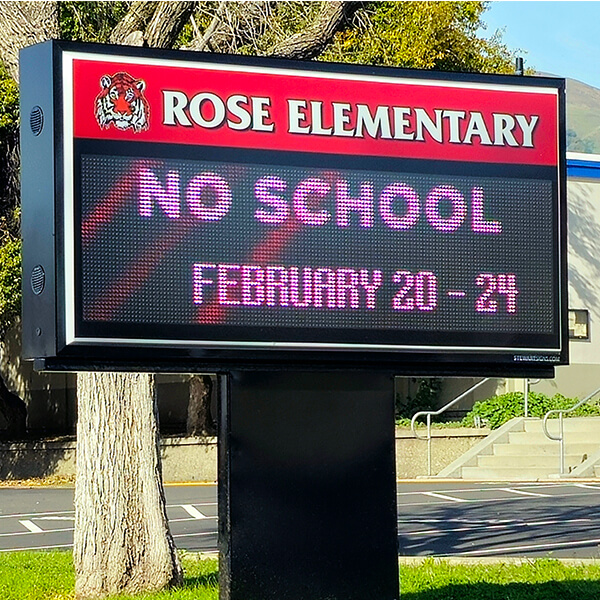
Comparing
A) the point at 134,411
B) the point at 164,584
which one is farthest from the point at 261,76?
the point at 164,584

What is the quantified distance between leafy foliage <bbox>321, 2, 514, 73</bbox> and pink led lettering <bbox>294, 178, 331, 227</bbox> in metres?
13.2

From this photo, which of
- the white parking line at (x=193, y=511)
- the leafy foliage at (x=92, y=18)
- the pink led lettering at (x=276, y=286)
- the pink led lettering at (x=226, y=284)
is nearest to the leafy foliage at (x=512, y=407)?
the white parking line at (x=193, y=511)

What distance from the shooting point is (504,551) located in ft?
42.1

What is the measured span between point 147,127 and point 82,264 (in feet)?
2.57

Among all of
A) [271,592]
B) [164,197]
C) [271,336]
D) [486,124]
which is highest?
[486,124]

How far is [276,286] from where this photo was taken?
686 cm

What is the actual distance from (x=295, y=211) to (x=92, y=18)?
46.1 ft

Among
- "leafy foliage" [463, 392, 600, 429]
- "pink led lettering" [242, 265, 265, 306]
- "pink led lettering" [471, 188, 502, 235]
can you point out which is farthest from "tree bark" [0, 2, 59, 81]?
"leafy foliage" [463, 392, 600, 429]

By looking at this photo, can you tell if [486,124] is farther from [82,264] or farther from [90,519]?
[90,519]

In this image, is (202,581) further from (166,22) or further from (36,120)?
(36,120)

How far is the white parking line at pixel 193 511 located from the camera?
17.1 m

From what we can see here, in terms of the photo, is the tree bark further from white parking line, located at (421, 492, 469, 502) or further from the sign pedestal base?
white parking line, located at (421, 492, 469, 502)

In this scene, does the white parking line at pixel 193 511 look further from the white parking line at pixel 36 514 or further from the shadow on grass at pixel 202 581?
the shadow on grass at pixel 202 581

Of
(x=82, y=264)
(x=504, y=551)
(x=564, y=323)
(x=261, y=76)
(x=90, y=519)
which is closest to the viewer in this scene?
(x=82, y=264)
